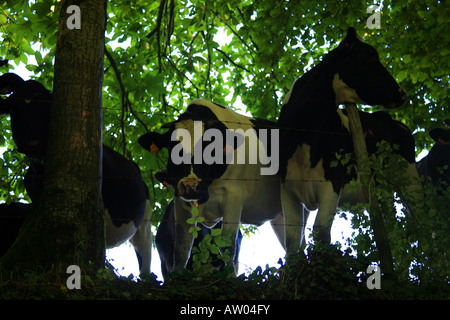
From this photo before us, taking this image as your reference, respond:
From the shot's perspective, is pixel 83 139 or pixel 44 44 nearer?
pixel 83 139

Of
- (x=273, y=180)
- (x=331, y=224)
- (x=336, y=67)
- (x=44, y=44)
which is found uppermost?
(x=44, y=44)

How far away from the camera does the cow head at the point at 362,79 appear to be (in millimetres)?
6965

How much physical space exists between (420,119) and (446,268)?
219 inches

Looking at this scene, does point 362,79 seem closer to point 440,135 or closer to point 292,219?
point 292,219

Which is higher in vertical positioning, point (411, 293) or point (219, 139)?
point (219, 139)

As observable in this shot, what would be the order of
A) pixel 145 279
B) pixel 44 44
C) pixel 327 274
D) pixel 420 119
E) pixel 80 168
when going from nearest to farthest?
pixel 327 274 < pixel 145 279 < pixel 80 168 < pixel 44 44 < pixel 420 119

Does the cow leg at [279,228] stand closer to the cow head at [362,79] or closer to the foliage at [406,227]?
the cow head at [362,79]

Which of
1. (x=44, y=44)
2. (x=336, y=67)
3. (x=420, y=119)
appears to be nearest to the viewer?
(x=336, y=67)

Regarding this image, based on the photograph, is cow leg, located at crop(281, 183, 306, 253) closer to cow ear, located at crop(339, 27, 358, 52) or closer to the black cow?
cow ear, located at crop(339, 27, 358, 52)

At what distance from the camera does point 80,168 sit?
567cm

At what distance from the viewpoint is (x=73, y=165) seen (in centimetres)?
566

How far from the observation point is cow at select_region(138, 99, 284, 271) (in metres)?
6.60
